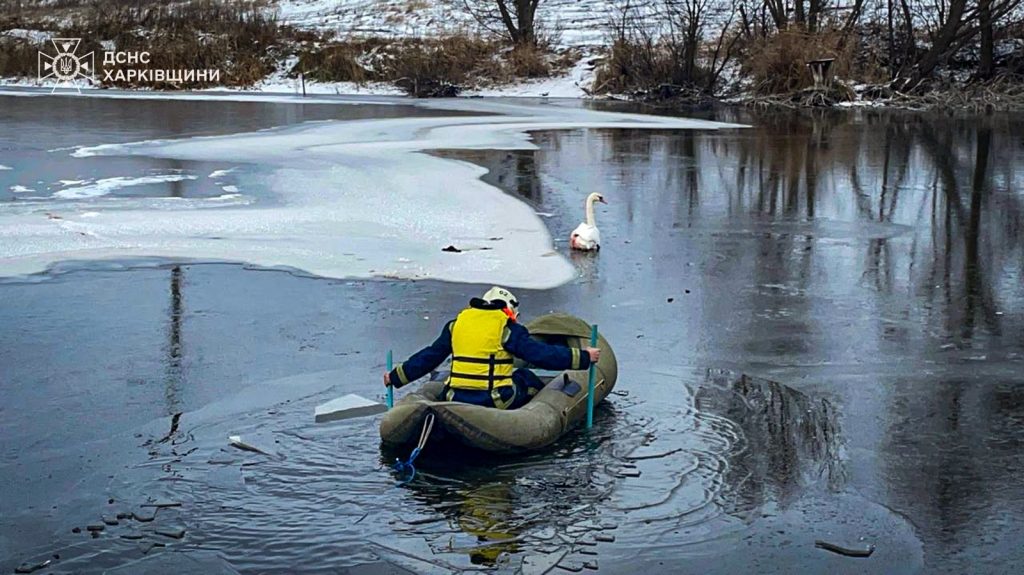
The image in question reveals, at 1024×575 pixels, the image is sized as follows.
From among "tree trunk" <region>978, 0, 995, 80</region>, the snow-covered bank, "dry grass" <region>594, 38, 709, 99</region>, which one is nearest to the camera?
"tree trunk" <region>978, 0, 995, 80</region>

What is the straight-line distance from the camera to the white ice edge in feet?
37.4

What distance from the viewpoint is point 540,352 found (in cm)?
673

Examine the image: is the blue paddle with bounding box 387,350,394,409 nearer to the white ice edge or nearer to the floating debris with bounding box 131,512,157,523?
the floating debris with bounding box 131,512,157,523

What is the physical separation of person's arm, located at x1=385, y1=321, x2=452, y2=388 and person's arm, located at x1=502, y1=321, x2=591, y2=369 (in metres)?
0.31

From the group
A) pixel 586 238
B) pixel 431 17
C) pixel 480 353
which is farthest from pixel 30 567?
pixel 431 17

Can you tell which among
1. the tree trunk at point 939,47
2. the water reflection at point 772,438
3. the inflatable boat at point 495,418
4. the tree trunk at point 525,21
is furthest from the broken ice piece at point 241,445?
the tree trunk at point 525,21

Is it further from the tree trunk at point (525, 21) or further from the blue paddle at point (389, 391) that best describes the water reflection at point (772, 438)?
the tree trunk at point (525, 21)

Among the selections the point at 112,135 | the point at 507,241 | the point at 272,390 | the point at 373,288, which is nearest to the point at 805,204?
the point at 507,241

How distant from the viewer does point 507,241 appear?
12531 mm

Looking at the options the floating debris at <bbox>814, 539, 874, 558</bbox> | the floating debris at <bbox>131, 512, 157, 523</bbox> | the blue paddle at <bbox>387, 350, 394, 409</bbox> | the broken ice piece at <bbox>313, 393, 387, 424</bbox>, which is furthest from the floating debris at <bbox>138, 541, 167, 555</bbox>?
the floating debris at <bbox>814, 539, 874, 558</bbox>

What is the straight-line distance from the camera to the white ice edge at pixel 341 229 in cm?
1141

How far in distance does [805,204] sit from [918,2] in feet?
89.9

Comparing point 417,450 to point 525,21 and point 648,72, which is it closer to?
point 648,72

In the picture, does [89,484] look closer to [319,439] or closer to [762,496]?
[319,439]
